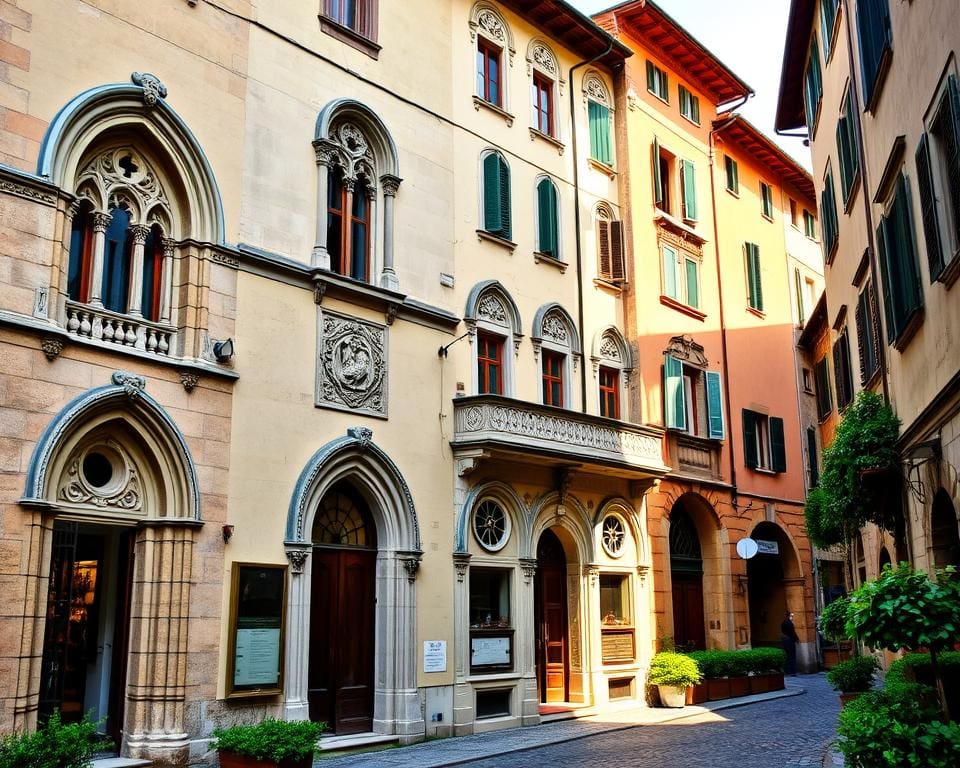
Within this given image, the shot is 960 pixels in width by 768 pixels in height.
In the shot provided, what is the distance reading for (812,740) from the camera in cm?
1733

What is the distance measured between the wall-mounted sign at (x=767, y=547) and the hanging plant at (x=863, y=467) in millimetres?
10925

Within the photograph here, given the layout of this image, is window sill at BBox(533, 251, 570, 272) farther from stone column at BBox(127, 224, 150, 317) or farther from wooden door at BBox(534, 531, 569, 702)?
stone column at BBox(127, 224, 150, 317)

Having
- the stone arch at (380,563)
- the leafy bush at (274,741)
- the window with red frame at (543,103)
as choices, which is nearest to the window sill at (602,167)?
the window with red frame at (543,103)

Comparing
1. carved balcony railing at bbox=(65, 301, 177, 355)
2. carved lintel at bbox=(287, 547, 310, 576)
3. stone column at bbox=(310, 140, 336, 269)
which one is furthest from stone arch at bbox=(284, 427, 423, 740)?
carved balcony railing at bbox=(65, 301, 177, 355)

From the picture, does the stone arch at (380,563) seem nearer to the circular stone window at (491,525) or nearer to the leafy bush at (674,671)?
the circular stone window at (491,525)

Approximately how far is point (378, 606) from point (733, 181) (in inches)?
798

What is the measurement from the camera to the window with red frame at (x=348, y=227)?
19.2m

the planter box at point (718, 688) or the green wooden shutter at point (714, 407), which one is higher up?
the green wooden shutter at point (714, 407)

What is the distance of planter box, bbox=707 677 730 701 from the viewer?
80.4 ft

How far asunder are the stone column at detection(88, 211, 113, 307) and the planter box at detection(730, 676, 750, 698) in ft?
58.1

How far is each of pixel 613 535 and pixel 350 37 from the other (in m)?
12.7

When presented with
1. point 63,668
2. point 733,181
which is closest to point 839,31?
point 733,181

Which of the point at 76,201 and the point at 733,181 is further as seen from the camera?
the point at 733,181

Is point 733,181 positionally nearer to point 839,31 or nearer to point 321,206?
point 839,31
